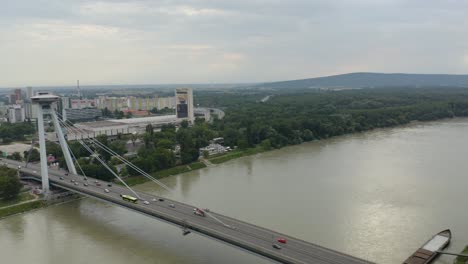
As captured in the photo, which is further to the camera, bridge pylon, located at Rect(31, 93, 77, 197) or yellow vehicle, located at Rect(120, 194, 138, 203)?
bridge pylon, located at Rect(31, 93, 77, 197)

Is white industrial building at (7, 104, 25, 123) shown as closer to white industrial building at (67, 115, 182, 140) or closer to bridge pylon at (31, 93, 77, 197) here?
white industrial building at (67, 115, 182, 140)

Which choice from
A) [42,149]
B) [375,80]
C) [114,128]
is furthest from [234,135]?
[375,80]

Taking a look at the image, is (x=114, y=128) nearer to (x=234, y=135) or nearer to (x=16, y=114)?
(x=234, y=135)

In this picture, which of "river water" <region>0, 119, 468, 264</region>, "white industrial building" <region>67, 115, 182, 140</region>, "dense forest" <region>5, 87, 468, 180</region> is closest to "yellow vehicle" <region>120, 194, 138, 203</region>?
"river water" <region>0, 119, 468, 264</region>

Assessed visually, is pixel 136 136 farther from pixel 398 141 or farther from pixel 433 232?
pixel 433 232

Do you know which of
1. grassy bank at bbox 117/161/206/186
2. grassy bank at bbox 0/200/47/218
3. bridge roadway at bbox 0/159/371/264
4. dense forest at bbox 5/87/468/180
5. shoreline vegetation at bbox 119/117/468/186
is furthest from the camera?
dense forest at bbox 5/87/468/180
